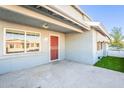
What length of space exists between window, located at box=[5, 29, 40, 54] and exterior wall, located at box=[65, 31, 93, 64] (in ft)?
12.3

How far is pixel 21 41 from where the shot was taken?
773cm

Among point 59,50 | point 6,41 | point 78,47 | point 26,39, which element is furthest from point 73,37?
point 6,41

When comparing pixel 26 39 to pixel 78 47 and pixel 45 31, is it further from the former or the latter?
pixel 78 47

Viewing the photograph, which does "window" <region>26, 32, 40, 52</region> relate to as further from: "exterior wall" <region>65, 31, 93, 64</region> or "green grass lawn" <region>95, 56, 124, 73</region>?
"green grass lawn" <region>95, 56, 124, 73</region>

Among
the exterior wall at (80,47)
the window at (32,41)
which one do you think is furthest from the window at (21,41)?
the exterior wall at (80,47)

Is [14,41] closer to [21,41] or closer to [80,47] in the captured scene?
[21,41]

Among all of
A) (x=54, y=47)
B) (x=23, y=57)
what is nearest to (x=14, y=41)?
(x=23, y=57)

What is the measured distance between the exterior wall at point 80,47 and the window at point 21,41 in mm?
3753

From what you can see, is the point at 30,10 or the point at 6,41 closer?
the point at 30,10

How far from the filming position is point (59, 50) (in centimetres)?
1145

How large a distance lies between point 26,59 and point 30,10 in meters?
3.93

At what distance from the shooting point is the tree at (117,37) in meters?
34.0

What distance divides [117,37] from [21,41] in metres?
33.9
